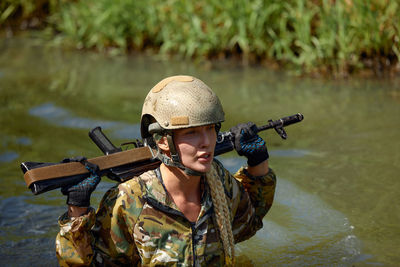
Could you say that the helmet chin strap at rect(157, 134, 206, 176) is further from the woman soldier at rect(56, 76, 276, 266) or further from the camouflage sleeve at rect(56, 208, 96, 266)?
the camouflage sleeve at rect(56, 208, 96, 266)

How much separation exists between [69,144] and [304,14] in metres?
3.74

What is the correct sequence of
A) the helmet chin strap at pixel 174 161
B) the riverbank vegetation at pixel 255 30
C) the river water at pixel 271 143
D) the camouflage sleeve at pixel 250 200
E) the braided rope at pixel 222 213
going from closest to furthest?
the helmet chin strap at pixel 174 161 < the braided rope at pixel 222 213 < the camouflage sleeve at pixel 250 200 < the river water at pixel 271 143 < the riverbank vegetation at pixel 255 30

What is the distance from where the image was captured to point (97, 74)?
9203 mm

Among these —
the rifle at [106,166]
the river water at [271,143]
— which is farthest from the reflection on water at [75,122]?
the rifle at [106,166]

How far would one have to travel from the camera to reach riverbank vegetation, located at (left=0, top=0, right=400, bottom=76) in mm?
7922

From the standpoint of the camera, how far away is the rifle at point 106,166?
293cm

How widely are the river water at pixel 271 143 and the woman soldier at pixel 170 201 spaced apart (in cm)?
112

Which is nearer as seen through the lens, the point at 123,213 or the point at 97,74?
the point at 123,213

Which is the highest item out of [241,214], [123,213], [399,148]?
[123,213]

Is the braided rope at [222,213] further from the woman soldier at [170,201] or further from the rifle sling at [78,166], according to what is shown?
the rifle sling at [78,166]

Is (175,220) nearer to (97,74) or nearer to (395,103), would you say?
(395,103)

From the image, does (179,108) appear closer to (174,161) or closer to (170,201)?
(174,161)

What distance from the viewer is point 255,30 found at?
8.73 metres

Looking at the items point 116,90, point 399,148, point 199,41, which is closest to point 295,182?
point 399,148
